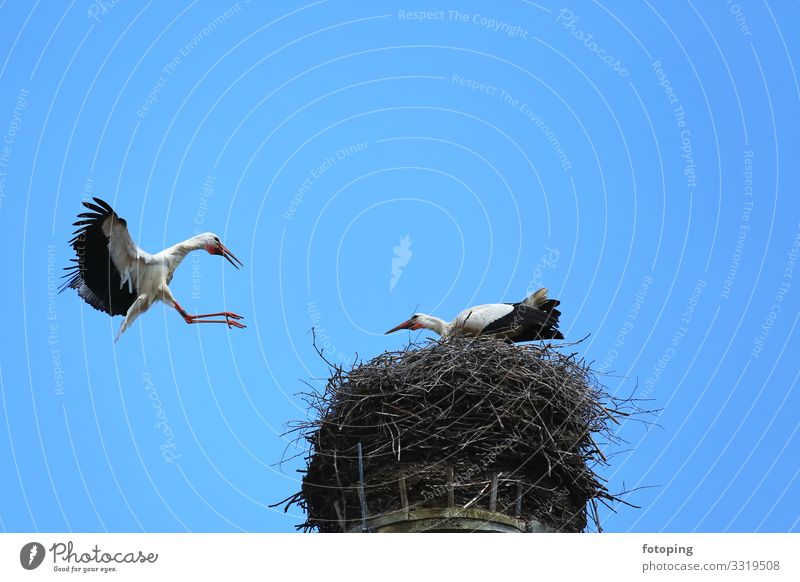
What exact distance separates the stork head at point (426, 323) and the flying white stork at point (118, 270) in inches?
147

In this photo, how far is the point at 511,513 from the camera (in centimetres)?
1377

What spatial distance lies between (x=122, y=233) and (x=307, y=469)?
326 cm

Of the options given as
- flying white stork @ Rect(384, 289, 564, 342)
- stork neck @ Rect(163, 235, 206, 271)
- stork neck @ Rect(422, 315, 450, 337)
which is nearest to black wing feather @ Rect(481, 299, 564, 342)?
flying white stork @ Rect(384, 289, 564, 342)

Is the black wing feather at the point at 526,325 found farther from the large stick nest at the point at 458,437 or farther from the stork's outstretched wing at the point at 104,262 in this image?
the stork's outstretched wing at the point at 104,262

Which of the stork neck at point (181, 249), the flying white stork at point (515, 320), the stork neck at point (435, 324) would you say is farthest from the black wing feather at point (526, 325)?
the stork neck at point (181, 249)

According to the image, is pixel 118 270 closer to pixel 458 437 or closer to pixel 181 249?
pixel 181 249

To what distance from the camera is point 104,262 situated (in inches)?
600

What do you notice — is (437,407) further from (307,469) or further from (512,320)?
(512,320)

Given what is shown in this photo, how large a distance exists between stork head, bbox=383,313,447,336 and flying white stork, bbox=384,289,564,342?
95 cm

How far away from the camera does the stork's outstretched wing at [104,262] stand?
48.7 feet

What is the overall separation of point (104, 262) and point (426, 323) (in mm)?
5200
